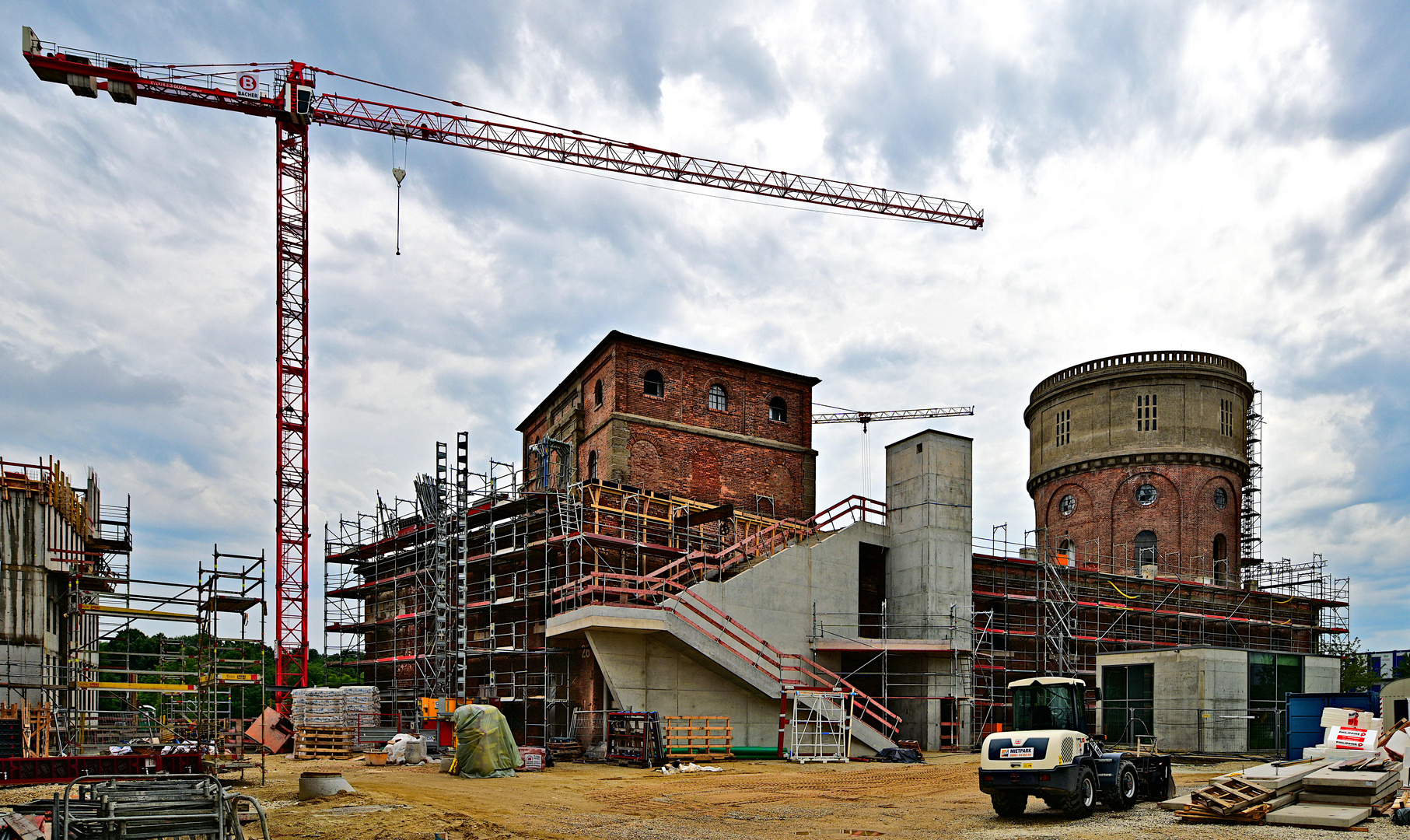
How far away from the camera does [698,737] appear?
2695 cm

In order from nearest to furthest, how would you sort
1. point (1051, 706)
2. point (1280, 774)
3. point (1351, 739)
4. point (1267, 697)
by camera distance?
point (1280, 774) < point (1051, 706) < point (1351, 739) < point (1267, 697)

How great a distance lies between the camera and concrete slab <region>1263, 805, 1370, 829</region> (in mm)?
14383

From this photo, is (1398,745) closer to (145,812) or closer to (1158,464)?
(145,812)

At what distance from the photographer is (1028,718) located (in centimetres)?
1741

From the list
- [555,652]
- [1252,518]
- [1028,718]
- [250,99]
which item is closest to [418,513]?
[555,652]

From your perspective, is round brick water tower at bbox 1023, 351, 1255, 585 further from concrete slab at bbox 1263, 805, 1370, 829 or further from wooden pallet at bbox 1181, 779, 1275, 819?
concrete slab at bbox 1263, 805, 1370, 829

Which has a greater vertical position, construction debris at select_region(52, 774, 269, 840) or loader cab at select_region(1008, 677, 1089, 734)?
construction debris at select_region(52, 774, 269, 840)

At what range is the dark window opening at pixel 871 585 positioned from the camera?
34.5m

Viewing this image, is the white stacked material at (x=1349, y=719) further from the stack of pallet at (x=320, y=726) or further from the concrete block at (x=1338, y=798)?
the stack of pallet at (x=320, y=726)

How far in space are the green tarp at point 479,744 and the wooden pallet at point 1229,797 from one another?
1352 centimetres

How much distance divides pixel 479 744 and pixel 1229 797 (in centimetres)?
1420

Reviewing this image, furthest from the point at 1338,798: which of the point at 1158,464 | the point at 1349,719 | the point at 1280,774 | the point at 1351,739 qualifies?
the point at 1158,464

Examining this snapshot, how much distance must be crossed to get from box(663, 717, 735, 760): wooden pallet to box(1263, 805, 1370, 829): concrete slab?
13576 millimetres

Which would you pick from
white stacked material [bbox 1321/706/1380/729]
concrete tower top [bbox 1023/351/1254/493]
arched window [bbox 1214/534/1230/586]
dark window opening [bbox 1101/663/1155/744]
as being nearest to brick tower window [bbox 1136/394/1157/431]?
concrete tower top [bbox 1023/351/1254/493]
